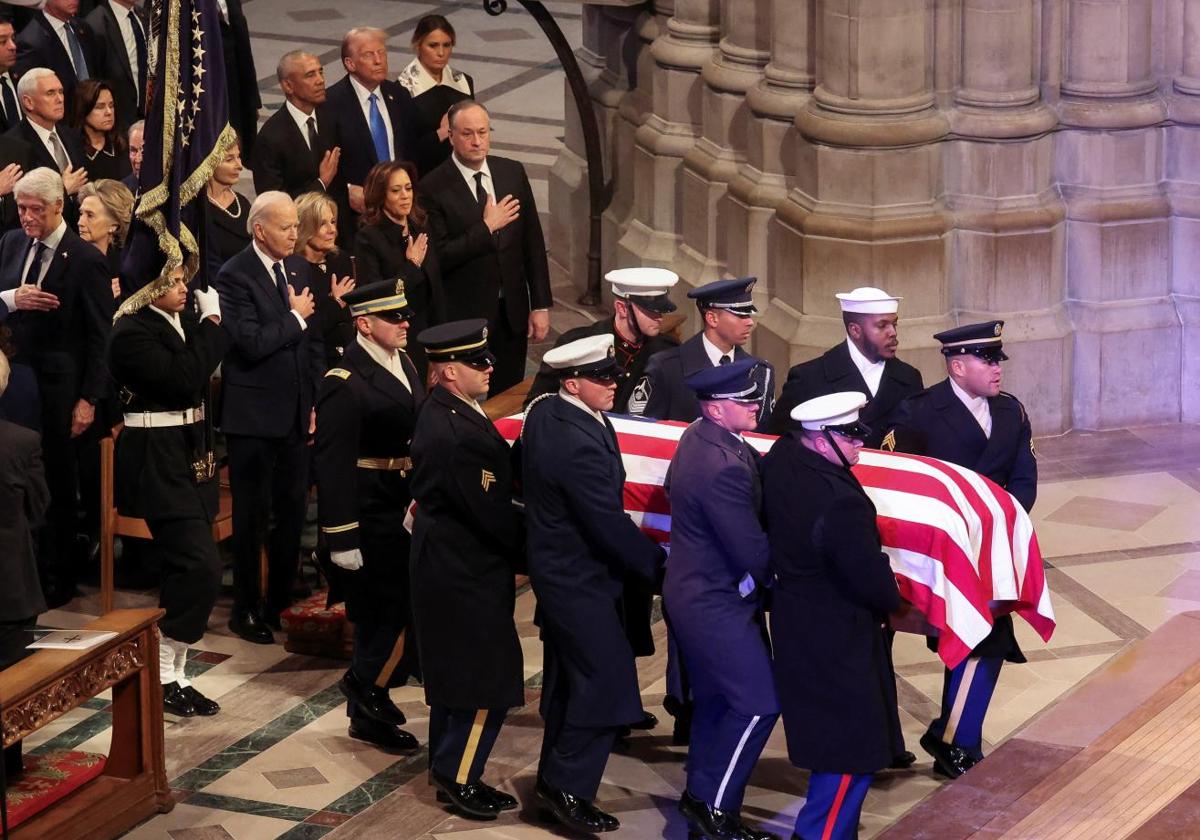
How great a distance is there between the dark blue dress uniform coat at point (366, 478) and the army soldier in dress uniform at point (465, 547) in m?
0.58

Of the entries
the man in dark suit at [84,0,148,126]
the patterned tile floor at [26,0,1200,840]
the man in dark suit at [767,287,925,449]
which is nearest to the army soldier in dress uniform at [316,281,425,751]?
the patterned tile floor at [26,0,1200,840]

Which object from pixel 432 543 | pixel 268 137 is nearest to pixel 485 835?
pixel 432 543

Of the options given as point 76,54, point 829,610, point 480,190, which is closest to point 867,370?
point 829,610

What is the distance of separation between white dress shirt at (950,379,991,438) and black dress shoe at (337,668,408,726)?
2.18m

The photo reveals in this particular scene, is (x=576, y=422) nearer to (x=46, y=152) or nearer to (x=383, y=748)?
(x=383, y=748)

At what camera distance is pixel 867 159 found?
1023 centimetres

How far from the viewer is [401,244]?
30.2 ft

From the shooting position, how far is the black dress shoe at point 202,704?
26.1 ft

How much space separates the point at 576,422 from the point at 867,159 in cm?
386

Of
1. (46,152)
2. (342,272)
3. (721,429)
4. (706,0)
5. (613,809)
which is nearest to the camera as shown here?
(721,429)

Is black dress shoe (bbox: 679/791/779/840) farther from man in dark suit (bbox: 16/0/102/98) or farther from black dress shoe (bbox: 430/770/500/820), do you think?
man in dark suit (bbox: 16/0/102/98)

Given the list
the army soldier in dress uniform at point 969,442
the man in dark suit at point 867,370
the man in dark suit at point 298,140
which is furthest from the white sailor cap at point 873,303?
the man in dark suit at point 298,140

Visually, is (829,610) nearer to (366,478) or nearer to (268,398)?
(366,478)

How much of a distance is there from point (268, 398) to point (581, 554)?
6.49 ft
